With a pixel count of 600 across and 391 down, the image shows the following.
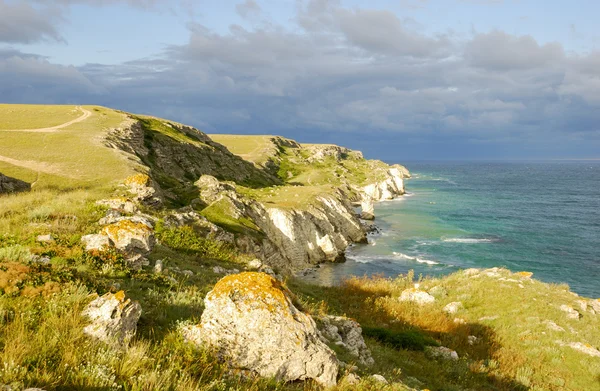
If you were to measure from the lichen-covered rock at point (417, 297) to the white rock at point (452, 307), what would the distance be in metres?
1.06

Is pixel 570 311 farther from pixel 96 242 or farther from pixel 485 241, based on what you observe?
pixel 485 241

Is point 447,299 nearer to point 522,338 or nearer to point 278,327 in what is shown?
point 522,338

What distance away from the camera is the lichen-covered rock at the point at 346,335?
10062 millimetres

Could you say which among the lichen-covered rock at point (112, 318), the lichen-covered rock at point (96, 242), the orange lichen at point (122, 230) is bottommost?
the lichen-covered rock at point (112, 318)

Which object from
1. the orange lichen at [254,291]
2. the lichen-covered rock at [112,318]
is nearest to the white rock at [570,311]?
the orange lichen at [254,291]

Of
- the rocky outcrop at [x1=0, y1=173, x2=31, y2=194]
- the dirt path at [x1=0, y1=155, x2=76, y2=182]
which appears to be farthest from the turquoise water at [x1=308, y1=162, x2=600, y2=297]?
the dirt path at [x1=0, y1=155, x2=76, y2=182]

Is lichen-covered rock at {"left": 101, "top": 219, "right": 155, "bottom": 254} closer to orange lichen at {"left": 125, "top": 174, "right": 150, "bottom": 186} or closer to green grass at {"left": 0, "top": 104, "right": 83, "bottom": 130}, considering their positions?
orange lichen at {"left": 125, "top": 174, "right": 150, "bottom": 186}

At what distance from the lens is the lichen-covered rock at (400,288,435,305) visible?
21.5 meters

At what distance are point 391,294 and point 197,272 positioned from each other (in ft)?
46.2

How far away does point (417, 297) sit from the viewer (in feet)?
71.6

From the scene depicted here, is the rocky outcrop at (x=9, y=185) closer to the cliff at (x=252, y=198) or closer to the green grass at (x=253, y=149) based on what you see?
the cliff at (x=252, y=198)

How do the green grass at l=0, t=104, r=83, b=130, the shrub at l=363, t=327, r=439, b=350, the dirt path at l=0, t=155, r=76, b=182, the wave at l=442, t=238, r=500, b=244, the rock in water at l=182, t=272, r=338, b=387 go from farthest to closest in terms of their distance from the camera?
the wave at l=442, t=238, r=500, b=244, the green grass at l=0, t=104, r=83, b=130, the dirt path at l=0, t=155, r=76, b=182, the shrub at l=363, t=327, r=439, b=350, the rock in water at l=182, t=272, r=338, b=387

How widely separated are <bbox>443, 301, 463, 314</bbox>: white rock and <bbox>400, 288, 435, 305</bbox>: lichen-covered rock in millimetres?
1062

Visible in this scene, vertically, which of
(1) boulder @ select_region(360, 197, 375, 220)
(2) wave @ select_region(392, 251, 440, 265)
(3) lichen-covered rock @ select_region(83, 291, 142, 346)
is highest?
(3) lichen-covered rock @ select_region(83, 291, 142, 346)
